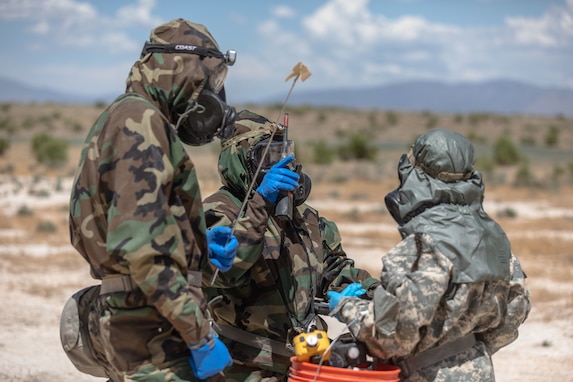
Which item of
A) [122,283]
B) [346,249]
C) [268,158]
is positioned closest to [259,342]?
[268,158]

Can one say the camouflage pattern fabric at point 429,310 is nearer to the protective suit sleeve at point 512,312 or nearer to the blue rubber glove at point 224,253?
the protective suit sleeve at point 512,312

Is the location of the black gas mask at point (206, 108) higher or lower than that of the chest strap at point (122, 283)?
higher

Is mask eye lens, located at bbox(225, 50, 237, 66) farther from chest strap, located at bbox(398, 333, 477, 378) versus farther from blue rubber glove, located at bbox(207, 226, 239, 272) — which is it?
chest strap, located at bbox(398, 333, 477, 378)

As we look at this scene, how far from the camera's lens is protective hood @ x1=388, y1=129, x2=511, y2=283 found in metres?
2.98

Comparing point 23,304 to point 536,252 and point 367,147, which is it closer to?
point 536,252

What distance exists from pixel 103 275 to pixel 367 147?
3188cm


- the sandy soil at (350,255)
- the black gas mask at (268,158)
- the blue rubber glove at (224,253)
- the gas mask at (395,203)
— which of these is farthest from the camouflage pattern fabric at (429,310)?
the sandy soil at (350,255)

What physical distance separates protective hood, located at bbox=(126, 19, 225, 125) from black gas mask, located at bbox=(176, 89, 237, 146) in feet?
0.21

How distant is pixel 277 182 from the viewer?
367 centimetres

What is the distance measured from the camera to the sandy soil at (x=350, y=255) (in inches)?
277

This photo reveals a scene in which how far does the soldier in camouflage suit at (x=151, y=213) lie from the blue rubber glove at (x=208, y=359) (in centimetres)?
2

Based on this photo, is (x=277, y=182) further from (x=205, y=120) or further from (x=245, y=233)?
(x=205, y=120)

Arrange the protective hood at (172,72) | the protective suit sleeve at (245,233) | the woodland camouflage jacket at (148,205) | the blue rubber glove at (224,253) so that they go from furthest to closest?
1. the protective suit sleeve at (245,233)
2. the blue rubber glove at (224,253)
3. the protective hood at (172,72)
4. the woodland camouflage jacket at (148,205)

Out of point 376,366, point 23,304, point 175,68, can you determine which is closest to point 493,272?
point 376,366
